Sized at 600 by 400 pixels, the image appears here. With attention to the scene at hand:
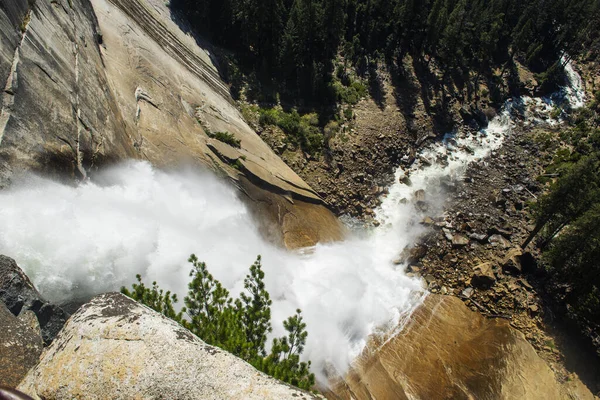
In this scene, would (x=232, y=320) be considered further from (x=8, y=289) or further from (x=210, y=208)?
(x=210, y=208)

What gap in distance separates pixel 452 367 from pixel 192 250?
56.7 ft

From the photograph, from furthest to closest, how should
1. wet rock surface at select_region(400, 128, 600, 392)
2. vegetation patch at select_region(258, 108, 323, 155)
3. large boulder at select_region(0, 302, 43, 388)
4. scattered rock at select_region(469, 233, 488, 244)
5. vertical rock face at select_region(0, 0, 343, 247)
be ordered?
vegetation patch at select_region(258, 108, 323, 155) → scattered rock at select_region(469, 233, 488, 244) → wet rock surface at select_region(400, 128, 600, 392) → vertical rock face at select_region(0, 0, 343, 247) → large boulder at select_region(0, 302, 43, 388)

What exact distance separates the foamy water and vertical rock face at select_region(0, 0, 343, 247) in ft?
4.16

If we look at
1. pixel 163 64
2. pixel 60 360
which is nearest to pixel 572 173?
pixel 60 360

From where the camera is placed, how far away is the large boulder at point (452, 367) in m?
18.2

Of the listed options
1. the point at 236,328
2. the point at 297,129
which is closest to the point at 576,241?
the point at 236,328

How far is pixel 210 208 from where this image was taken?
21.9 m

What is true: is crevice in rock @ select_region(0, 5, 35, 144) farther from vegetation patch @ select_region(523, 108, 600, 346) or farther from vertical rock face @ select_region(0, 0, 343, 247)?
vegetation patch @ select_region(523, 108, 600, 346)

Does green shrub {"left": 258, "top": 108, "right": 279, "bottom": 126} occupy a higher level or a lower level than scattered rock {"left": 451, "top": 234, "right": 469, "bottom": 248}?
lower

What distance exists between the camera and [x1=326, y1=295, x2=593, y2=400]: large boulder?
719 inches

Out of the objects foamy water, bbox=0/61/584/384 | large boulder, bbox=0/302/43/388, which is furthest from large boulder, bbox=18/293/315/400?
foamy water, bbox=0/61/584/384

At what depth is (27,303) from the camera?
26.0 ft

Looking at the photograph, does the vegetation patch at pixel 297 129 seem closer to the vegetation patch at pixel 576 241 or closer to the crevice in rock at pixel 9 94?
the vegetation patch at pixel 576 241

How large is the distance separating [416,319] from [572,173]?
50.7 ft
